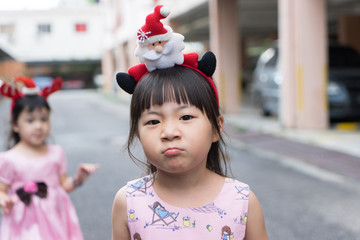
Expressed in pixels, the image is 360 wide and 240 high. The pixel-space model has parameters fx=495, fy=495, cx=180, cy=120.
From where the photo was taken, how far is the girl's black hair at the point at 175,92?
5.40 ft

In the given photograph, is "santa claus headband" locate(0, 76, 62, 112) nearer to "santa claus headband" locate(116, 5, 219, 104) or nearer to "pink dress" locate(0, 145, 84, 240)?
"pink dress" locate(0, 145, 84, 240)

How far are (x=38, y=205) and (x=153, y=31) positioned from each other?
185 centimetres

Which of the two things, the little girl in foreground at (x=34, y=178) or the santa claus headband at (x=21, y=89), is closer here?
the little girl in foreground at (x=34, y=178)

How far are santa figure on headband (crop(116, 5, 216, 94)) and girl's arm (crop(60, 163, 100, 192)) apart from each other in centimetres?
143

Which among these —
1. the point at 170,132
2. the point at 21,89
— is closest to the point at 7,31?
the point at 21,89

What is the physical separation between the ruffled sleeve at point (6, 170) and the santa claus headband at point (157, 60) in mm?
1658

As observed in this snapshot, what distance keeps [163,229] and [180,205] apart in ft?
0.33

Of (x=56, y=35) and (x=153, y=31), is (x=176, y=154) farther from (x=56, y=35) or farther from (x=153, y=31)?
(x=56, y=35)

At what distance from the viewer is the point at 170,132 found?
1.54 m

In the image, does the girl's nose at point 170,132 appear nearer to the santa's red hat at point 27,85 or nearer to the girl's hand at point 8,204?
the girl's hand at point 8,204

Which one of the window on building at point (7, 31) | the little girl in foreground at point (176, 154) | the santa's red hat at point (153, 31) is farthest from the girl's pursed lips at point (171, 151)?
the window on building at point (7, 31)

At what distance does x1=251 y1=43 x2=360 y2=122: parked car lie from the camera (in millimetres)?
10211

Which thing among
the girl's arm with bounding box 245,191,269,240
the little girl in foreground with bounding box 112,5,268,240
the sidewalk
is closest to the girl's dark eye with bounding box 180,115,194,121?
the little girl in foreground with bounding box 112,5,268,240

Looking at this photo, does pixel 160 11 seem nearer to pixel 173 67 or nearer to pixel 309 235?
pixel 173 67
